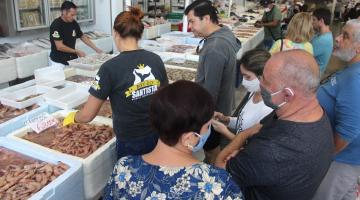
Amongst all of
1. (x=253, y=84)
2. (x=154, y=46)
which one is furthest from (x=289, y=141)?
(x=154, y=46)

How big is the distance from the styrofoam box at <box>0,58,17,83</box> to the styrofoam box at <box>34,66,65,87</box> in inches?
54.0

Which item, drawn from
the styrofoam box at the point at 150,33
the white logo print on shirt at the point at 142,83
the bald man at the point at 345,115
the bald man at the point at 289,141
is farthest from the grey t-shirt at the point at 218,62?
the styrofoam box at the point at 150,33

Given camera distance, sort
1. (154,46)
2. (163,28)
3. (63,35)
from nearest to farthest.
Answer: (63,35) < (154,46) < (163,28)

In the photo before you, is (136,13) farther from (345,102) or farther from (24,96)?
(24,96)

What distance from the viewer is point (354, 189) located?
1.94 meters

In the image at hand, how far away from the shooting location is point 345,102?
1.64 meters

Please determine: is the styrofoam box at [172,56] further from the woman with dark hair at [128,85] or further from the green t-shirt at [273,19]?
the green t-shirt at [273,19]

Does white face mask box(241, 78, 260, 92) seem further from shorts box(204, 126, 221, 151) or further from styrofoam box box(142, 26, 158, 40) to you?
styrofoam box box(142, 26, 158, 40)

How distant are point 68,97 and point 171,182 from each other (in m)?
1.98

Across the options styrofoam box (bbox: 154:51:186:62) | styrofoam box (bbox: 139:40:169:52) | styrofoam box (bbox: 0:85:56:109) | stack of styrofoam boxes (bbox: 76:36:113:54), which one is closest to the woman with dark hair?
styrofoam box (bbox: 0:85:56:109)

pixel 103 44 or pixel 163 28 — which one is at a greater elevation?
pixel 163 28

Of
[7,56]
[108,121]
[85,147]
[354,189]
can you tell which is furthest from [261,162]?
[7,56]

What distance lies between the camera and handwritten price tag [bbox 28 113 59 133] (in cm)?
221

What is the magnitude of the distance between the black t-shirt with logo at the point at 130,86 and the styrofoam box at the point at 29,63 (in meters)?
3.08
